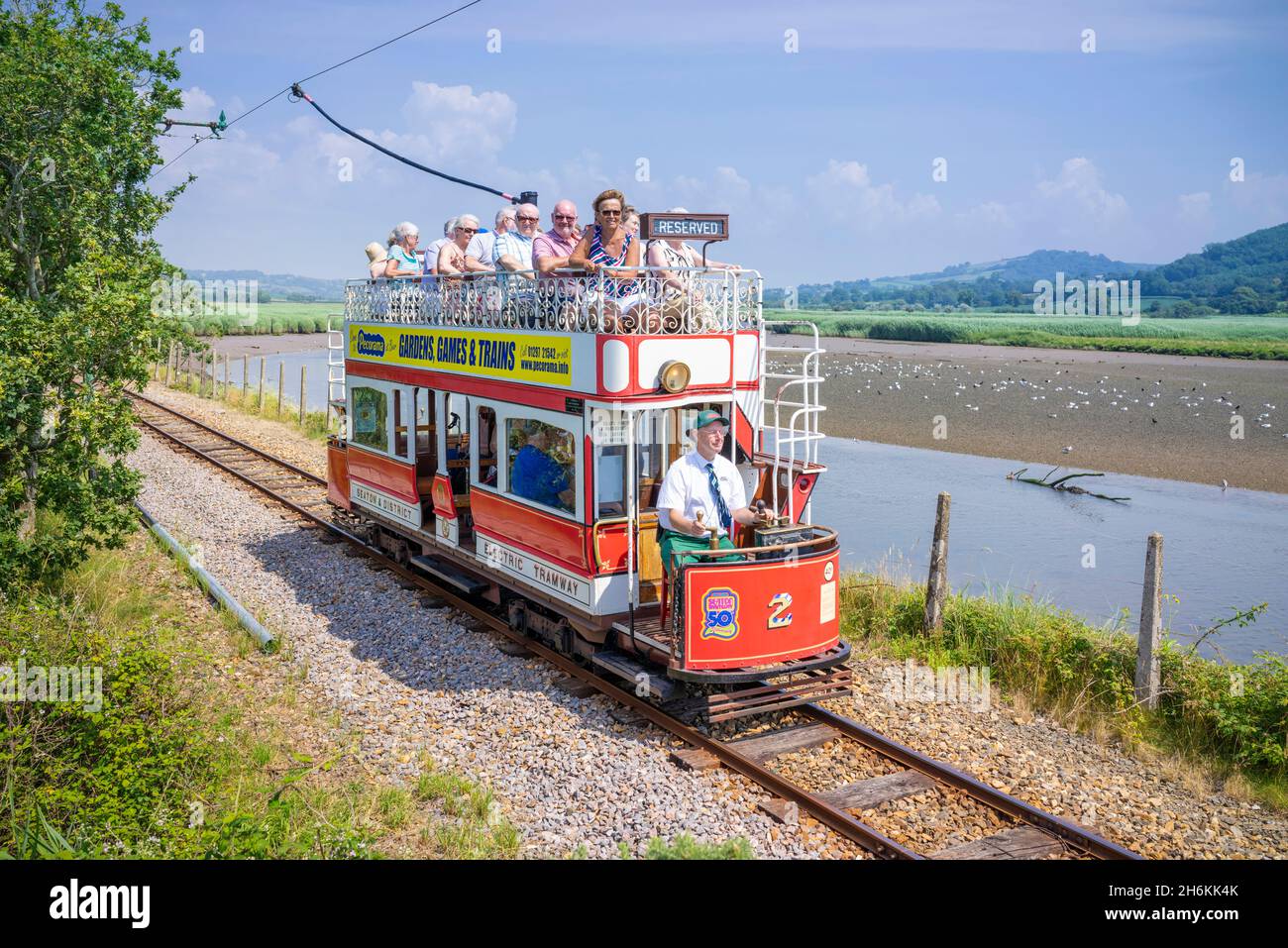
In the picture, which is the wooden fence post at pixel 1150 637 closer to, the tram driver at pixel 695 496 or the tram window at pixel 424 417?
the tram driver at pixel 695 496

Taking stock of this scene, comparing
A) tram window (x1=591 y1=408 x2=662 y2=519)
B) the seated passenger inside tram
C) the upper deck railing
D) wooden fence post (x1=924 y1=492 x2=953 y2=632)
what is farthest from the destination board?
wooden fence post (x1=924 y1=492 x2=953 y2=632)

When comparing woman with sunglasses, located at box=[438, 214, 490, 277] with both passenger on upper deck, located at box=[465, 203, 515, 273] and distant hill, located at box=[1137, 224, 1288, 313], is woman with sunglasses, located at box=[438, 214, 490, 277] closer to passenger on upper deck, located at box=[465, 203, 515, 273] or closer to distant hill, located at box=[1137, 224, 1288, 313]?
passenger on upper deck, located at box=[465, 203, 515, 273]

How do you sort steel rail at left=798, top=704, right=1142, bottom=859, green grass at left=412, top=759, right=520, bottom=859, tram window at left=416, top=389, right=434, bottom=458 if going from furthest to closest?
tram window at left=416, top=389, right=434, bottom=458, steel rail at left=798, top=704, right=1142, bottom=859, green grass at left=412, top=759, right=520, bottom=859

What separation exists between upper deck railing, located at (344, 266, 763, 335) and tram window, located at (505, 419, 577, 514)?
96 centimetres

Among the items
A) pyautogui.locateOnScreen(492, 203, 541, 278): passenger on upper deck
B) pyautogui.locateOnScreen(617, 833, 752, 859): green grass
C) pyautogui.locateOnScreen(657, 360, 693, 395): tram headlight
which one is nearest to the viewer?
pyautogui.locateOnScreen(617, 833, 752, 859): green grass

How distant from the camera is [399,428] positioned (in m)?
13.1

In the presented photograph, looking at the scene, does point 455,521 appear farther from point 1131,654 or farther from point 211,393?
point 211,393

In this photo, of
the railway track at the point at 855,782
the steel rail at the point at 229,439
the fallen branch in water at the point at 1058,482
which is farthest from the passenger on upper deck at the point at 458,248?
the fallen branch in water at the point at 1058,482

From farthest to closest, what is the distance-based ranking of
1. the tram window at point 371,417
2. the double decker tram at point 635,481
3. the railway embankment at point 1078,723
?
the tram window at point 371,417 < the double decker tram at point 635,481 < the railway embankment at point 1078,723

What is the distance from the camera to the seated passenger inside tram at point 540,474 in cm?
967

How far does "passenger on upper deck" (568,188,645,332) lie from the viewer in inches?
357

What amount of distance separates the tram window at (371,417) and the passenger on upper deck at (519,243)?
9.08 ft

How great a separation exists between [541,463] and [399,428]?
12.1 feet

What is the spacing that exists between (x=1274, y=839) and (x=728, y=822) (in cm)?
380
